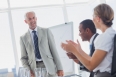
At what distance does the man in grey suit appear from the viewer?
8.65 feet

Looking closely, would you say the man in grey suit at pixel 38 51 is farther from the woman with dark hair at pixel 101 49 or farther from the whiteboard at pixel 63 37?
the whiteboard at pixel 63 37

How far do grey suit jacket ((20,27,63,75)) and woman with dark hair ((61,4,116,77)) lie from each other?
1.34m

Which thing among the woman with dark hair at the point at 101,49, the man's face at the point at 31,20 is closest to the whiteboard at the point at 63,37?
the man's face at the point at 31,20

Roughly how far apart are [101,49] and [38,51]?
5.02 feet

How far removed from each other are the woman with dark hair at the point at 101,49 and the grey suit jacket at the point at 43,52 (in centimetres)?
134

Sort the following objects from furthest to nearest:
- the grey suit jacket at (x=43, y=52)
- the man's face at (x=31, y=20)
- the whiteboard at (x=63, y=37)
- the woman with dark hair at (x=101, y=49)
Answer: the whiteboard at (x=63, y=37), the man's face at (x=31, y=20), the grey suit jacket at (x=43, y=52), the woman with dark hair at (x=101, y=49)

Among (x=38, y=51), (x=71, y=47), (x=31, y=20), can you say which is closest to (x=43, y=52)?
(x=38, y=51)

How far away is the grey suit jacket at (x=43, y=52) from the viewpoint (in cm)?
263

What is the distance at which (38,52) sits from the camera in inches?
106

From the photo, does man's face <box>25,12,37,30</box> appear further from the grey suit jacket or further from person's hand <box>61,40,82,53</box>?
person's hand <box>61,40,82,53</box>

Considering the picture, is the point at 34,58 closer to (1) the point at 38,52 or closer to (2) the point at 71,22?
(1) the point at 38,52

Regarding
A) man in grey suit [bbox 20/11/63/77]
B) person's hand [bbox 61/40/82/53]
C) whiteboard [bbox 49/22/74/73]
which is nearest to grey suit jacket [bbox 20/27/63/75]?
man in grey suit [bbox 20/11/63/77]

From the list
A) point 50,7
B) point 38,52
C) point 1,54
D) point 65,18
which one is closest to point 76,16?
point 65,18

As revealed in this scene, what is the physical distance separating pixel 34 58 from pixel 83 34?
974 millimetres
